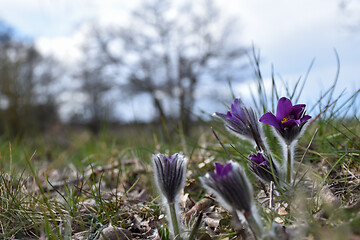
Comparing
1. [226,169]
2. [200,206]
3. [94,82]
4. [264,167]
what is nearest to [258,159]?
[264,167]

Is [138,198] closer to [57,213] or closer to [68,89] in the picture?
[57,213]

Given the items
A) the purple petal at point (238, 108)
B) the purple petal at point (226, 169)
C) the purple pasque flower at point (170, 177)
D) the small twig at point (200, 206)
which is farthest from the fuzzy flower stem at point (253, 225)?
the small twig at point (200, 206)

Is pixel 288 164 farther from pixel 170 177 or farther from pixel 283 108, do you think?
pixel 170 177

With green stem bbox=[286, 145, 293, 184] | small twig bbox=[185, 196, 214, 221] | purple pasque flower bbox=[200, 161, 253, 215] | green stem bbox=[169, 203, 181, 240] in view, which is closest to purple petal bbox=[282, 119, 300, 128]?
green stem bbox=[286, 145, 293, 184]

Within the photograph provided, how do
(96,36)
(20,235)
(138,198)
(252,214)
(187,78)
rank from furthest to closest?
(96,36), (187,78), (138,198), (20,235), (252,214)

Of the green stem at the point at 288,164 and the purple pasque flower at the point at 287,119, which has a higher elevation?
the purple pasque flower at the point at 287,119

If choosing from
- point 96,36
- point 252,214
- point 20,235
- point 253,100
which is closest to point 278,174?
point 252,214

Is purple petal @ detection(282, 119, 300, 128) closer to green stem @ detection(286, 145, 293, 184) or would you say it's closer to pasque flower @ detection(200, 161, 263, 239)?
green stem @ detection(286, 145, 293, 184)

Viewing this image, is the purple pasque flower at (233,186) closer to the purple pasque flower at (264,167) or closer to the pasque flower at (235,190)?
the pasque flower at (235,190)
